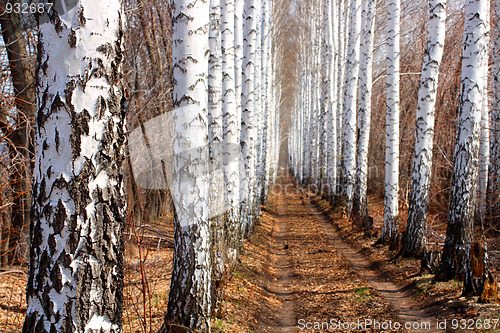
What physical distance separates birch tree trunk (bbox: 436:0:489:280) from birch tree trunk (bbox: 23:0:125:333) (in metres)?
5.36

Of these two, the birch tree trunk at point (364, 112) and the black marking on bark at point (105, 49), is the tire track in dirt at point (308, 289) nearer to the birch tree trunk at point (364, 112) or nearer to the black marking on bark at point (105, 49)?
the birch tree trunk at point (364, 112)

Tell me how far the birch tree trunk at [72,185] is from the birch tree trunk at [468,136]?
536 centimetres

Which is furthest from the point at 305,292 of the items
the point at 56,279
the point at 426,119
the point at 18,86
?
the point at 18,86

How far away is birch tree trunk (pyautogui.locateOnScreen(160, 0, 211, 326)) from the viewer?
3803mm

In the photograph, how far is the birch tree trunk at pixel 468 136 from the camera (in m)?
5.47

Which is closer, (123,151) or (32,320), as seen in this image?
(32,320)

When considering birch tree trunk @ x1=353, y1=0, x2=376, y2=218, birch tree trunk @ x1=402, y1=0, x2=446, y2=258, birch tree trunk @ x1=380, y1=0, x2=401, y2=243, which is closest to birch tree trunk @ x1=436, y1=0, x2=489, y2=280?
birch tree trunk @ x1=402, y1=0, x2=446, y2=258

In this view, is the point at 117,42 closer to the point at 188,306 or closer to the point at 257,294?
the point at 188,306

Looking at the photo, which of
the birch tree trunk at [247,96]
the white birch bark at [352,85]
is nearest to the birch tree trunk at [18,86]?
the birch tree trunk at [247,96]

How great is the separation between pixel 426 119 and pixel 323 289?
3889mm

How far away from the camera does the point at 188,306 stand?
380cm

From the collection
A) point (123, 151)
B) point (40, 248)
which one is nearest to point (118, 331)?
point (40, 248)

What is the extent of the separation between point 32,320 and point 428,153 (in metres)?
7.23

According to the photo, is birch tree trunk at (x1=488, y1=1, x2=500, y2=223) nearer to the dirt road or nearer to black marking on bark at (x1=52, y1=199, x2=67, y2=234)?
the dirt road
